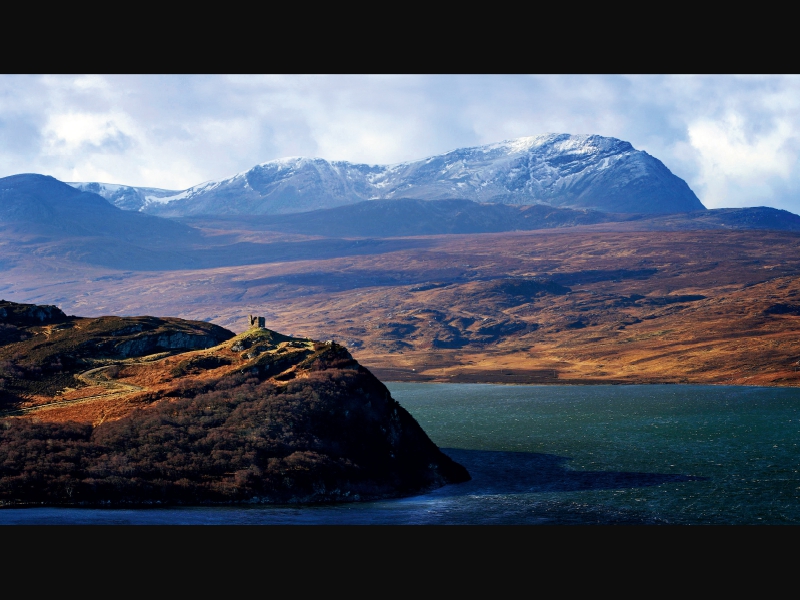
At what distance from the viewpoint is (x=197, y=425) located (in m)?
72.2

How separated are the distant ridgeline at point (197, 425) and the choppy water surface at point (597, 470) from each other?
3.33m

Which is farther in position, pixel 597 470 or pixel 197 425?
pixel 597 470

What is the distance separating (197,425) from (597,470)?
3436 centimetres

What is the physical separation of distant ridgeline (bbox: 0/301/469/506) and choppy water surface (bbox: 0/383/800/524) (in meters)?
3.33

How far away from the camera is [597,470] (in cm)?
7769

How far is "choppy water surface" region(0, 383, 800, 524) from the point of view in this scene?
59625 mm

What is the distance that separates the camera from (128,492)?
6369 cm

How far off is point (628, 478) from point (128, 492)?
3943 centimetres

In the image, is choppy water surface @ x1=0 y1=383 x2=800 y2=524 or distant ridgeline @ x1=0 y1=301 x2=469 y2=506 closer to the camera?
choppy water surface @ x1=0 y1=383 x2=800 y2=524

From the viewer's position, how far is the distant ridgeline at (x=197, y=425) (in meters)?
64.9

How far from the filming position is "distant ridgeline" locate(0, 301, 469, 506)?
64.9 metres

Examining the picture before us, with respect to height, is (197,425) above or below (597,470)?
above

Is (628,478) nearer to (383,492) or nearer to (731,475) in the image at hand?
(731,475)

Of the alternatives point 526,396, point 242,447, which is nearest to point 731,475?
point 242,447
